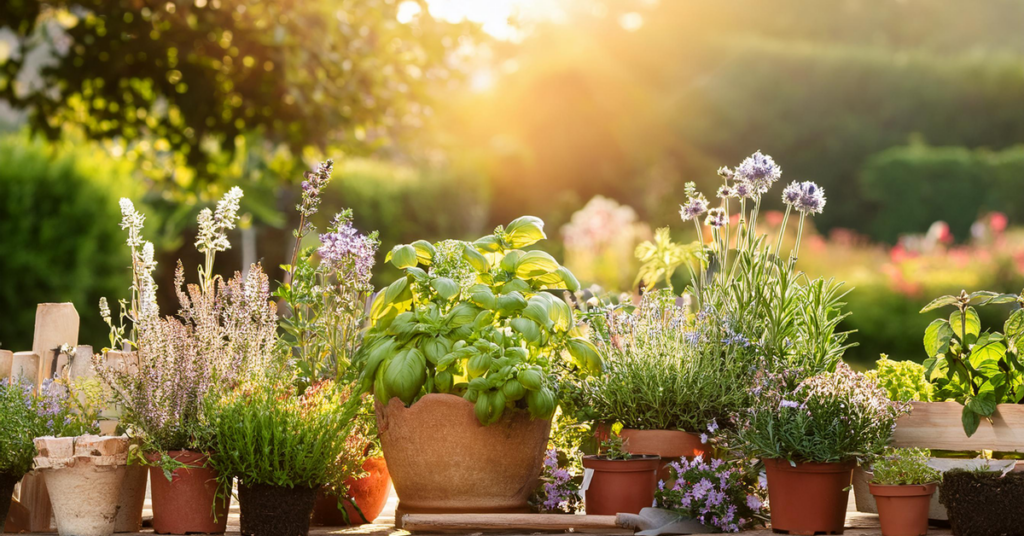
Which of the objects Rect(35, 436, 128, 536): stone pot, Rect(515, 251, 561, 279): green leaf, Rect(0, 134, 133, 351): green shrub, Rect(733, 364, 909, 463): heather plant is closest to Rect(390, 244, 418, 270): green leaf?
Rect(515, 251, 561, 279): green leaf

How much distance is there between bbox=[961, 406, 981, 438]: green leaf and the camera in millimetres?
2521

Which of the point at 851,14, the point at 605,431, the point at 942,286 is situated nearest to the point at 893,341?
the point at 942,286

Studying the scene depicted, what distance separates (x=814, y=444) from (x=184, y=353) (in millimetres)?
1789

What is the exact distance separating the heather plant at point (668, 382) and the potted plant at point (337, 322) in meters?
0.74

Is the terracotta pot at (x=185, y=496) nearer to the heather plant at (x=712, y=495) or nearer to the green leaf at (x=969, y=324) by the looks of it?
the heather plant at (x=712, y=495)

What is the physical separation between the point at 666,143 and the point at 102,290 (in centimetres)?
1576

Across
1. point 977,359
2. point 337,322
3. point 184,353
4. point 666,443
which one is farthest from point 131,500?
point 977,359

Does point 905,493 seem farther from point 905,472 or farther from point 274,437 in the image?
point 274,437

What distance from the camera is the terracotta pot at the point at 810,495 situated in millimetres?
2430

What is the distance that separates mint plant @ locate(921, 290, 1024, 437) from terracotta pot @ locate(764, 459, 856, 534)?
441mm

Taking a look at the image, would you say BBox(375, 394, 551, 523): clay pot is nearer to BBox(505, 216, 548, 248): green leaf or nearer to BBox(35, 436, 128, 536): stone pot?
BBox(505, 216, 548, 248): green leaf

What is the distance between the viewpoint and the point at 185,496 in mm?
2477

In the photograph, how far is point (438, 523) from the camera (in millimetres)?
2510

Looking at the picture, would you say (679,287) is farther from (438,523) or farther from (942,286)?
(438,523)
